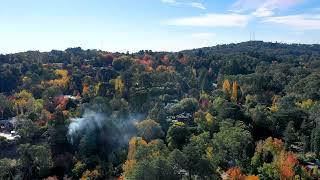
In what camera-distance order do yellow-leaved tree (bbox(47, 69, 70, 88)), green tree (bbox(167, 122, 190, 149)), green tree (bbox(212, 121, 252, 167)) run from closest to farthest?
green tree (bbox(212, 121, 252, 167)), green tree (bbox(167, 122, 190, 149)), yellow-leaved tree (bbox(47, 69, 70, 88))

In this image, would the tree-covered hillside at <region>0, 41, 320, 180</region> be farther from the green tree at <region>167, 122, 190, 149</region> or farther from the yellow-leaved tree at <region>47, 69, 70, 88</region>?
the yellow-leaved tree at <region>47, 69, 70, 88</region>

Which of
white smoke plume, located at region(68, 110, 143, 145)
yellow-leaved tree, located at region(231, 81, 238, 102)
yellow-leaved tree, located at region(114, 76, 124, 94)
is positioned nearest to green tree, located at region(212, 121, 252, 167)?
white smoke plume, located at region(68, 110, 143, 145)

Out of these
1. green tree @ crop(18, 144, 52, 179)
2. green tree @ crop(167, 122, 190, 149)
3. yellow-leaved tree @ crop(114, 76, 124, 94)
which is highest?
yellow-leaved tree @ crop(114, 76, 124, 94)

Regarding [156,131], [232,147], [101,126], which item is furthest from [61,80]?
[232,147]

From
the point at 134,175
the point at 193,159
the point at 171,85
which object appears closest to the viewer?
the point at 134,175

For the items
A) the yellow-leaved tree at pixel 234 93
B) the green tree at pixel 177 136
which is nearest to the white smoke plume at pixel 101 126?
the green tree at pixel 177 136

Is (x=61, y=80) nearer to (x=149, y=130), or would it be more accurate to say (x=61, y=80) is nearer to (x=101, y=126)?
(x=101, y=126)

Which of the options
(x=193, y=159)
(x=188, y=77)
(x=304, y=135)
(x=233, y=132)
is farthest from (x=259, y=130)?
(x=188, y=77)

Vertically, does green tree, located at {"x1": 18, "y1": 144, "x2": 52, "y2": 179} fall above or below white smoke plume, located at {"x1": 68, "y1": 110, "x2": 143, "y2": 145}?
below

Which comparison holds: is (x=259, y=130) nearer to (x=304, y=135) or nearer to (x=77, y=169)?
(x=304, y=135)
